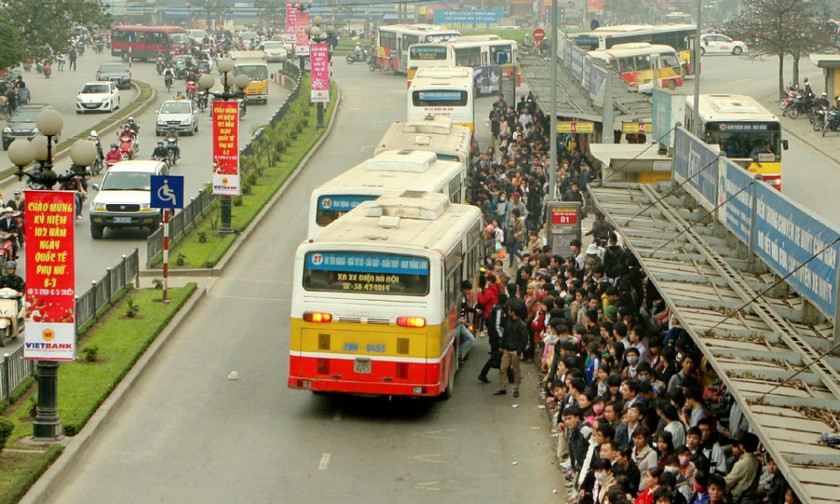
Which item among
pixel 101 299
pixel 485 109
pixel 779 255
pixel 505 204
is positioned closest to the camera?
pixel 779 255

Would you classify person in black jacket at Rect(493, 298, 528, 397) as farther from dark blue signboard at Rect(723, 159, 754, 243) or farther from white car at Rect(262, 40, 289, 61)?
white car at Rect(262, 40, 289, 61)

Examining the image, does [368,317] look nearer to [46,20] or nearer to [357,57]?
[46,20]

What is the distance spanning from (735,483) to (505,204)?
66.5ft

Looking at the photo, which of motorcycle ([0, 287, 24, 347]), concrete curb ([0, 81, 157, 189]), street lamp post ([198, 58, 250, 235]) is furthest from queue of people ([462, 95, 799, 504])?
concrete curb ([0, 81, 157, 189])

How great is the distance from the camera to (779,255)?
1625 centimetres

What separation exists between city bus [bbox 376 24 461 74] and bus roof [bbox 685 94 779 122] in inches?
1494

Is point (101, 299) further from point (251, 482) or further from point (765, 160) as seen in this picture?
point (765, 160)

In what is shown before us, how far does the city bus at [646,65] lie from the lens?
6662 cm

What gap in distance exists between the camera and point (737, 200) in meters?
19.0

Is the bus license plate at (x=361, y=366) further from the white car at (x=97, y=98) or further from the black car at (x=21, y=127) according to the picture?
the white car at (x=97, y=98)

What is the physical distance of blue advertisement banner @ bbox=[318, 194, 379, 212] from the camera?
86.2ft

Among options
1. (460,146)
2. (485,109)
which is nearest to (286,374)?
(460,146)

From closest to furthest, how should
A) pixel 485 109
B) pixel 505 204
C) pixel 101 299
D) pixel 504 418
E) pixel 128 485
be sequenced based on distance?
1. pixel 128 485
2. pixel 504 418
3. pixel 101 299
4. pixel 505 204
5. pixel 485 109

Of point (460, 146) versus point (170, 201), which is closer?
point (170, 201)
